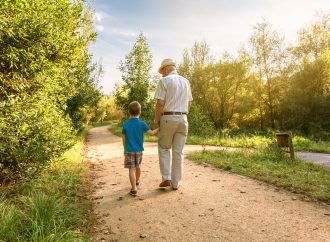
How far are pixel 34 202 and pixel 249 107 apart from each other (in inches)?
1285

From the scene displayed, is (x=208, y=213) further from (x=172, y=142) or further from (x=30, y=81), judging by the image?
(x=30, y=81)

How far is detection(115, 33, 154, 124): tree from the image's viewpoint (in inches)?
1008

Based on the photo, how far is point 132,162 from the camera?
18.1 feet

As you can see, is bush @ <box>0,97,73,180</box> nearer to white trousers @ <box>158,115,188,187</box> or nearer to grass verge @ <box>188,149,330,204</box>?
white trousers @ <box>158,115,188,187</box>

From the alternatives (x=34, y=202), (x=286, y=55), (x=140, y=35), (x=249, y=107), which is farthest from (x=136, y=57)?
(x=34, y=202)

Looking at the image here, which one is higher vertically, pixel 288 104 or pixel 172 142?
pixel 288 104

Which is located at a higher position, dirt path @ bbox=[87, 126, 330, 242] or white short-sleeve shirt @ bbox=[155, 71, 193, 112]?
white short-sleeve shirt @ bbox=[155, 71, 193, 112]

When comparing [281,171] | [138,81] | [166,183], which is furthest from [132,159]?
[138,81]

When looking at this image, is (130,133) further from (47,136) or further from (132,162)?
(47,136)

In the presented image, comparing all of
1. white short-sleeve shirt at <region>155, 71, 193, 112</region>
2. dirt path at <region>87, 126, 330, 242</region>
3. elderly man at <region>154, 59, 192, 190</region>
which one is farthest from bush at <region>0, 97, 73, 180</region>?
white short-sleeve shirt at <region>155, 71, 193, 112</region>

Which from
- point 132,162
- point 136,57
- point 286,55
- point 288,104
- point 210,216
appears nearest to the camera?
point 210,216

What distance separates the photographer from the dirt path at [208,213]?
3.69 metres

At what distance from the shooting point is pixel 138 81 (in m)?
26.3

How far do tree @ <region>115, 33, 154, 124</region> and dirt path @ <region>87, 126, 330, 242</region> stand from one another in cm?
1929
